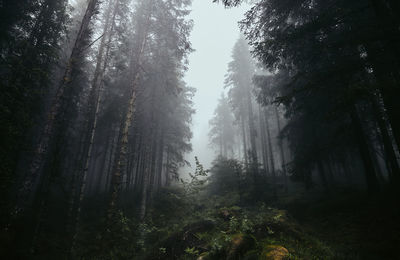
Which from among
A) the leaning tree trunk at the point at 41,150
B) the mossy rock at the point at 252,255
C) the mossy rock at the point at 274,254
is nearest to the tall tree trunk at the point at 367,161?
the mossy rock at the point at 274,254

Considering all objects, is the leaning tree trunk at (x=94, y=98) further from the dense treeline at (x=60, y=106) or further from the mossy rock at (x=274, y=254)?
the mossy rock at (x=274, y=254)

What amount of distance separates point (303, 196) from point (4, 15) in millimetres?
19891

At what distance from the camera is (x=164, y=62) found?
47.1ft

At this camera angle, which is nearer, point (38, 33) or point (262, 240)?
point (262, 240)

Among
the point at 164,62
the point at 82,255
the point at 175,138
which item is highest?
the point at 164,62

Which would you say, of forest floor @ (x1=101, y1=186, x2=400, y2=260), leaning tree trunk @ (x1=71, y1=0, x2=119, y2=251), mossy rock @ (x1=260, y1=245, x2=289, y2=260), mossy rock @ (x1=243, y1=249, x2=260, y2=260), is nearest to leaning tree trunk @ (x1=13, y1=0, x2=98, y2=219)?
leaning tree trunk @ (x1=71, y1=0, x2=119, y2=251)

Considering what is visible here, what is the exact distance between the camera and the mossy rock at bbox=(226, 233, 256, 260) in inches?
203

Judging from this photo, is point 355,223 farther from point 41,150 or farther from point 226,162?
point 41,150

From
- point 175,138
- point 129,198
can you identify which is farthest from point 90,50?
point 129,198

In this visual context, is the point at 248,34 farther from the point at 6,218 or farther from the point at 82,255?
the point at 82,255

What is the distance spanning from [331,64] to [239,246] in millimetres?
9282

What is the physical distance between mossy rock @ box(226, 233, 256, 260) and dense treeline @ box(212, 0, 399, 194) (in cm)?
456

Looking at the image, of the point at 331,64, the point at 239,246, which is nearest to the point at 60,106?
the point at 239,246

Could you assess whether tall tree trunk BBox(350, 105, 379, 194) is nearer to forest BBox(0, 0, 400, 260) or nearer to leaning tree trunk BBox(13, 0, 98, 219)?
forest BBox(0, 0, 400, 260)
